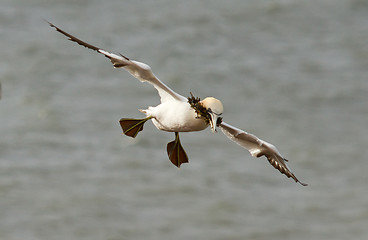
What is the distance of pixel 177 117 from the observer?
9.30m

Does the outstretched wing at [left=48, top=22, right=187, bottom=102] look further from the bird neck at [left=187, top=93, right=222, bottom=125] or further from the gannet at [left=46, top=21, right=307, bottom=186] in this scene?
the bird neck at [left=187, top=93, right=222, bottom=125]

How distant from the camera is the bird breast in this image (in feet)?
30.1

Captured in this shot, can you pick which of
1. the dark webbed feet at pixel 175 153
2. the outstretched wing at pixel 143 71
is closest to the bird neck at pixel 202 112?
the outstretched wing at pixel 143 71

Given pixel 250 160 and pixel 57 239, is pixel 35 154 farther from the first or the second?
pixel 250 160

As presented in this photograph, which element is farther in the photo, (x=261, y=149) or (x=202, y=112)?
(x=261, y=149)

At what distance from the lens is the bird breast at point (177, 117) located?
916 cm

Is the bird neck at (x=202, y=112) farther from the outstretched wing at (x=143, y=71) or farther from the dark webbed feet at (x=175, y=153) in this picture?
the dark webbed feet at (x=175, y=153)

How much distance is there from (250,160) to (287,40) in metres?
12.1

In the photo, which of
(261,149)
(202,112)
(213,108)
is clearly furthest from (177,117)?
(261,149)

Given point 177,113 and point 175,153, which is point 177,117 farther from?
point 175,153

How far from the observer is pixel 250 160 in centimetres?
4625

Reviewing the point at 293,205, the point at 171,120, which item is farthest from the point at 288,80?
the point at 171,120

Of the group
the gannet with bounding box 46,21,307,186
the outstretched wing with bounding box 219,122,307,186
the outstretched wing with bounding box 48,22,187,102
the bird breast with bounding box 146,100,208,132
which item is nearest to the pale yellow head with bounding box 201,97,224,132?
the gannet with bounding box 46,21,307,186

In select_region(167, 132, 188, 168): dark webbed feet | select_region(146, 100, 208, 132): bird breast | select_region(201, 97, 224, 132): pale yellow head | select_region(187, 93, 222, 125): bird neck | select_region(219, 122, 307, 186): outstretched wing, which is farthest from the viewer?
select_region(167, 132, 188, 168): dark webbed feet
